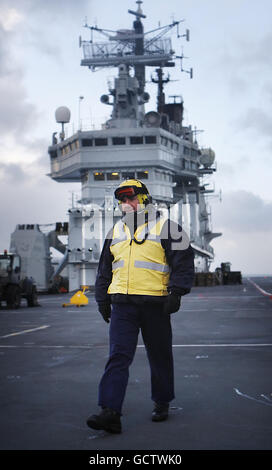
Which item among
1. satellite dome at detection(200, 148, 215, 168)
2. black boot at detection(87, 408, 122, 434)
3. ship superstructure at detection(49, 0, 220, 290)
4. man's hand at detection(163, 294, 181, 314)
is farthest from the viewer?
satellite dome at detection(200, 148, 215, 168)

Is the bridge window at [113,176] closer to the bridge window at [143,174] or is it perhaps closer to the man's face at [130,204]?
the bridge window at [143,174]

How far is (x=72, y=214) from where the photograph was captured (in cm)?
4597

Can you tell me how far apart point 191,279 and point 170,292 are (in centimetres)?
22

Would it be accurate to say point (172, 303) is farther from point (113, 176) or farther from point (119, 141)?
point (119, 141)

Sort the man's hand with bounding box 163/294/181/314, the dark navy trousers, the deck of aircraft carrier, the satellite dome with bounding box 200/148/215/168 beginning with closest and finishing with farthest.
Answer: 1. the deck of aircraft carrier
2. the dark navy trousers
3. the man's hand with bounding box 163/294/181/314
4. the satellite dome with bounding box 200/148/215/168

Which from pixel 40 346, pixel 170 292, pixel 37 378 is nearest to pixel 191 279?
pixel 170 292

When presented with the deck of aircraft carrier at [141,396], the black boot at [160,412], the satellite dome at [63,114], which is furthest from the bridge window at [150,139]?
the black boot at [160,412]

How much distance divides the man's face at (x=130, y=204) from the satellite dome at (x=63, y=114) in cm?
4873

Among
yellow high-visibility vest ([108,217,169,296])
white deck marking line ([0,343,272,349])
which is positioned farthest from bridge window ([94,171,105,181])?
yellow high-visibility vest ([108,217,169,296])

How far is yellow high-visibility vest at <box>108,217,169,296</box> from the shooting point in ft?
16.1

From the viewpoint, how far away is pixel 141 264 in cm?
493

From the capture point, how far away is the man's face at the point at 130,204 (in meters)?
5.16

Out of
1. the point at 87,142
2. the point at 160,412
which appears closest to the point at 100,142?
the point at 87,142

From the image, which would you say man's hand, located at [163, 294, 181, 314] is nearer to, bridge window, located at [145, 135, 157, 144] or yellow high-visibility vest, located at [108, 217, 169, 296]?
yellow high-visibility vest, located at [108, 217, 169, 296]
